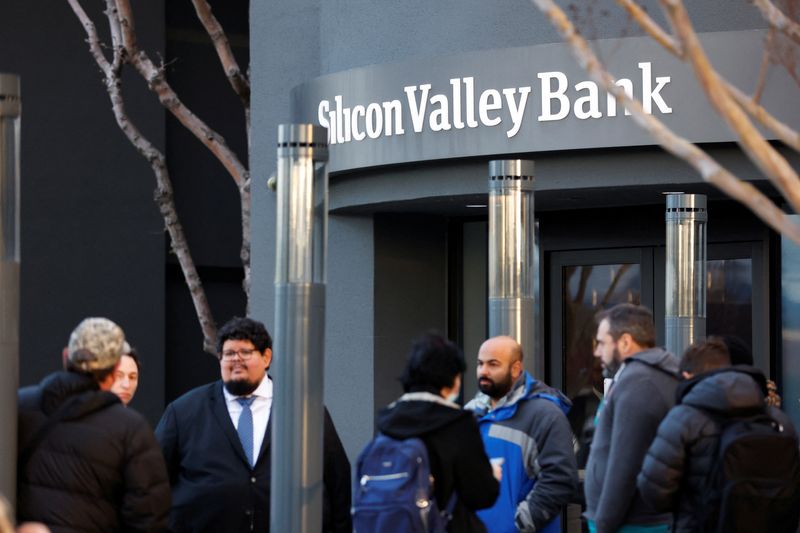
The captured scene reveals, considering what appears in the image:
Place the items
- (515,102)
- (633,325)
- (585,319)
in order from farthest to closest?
(585,319) → (515,102) → (633,325)

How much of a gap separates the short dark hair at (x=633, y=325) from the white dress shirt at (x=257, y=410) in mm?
1820

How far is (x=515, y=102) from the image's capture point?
39.2 ft

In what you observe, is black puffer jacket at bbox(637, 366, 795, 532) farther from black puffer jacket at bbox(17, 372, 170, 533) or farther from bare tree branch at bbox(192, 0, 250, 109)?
bare tree branch at bbox(192, 0, 250, 109)

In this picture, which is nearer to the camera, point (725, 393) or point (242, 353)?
point (725, 393)

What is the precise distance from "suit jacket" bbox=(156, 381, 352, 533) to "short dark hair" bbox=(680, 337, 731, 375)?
1.82 meters

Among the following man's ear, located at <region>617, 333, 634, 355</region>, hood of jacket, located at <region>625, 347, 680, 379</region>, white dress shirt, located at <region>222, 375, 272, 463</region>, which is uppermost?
man's ear, located at <region>617, 333, 634, 355</region>

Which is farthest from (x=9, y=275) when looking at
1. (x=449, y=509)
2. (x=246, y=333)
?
(x=449, y=509)

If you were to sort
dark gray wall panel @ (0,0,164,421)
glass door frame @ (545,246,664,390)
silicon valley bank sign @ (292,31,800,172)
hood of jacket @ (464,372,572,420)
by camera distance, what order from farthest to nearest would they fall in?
dark gray wall panel @ (0,0,164,421)
glass door frame @ (545,246,664,390)
silicon valley bank sign @ (292,31,800,172)
hood of jacket @ (464,372,572,420)

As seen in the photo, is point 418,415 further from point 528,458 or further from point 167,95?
point 167,95

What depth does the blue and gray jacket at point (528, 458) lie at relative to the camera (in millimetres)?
7660

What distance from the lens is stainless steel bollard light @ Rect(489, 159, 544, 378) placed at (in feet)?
30.1

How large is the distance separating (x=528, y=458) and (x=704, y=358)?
4.42 feet

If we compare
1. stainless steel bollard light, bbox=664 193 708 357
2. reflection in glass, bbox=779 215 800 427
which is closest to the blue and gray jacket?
stainless steel bollard light, bbox=664 193 708 357

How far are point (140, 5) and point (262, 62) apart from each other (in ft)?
19.9
